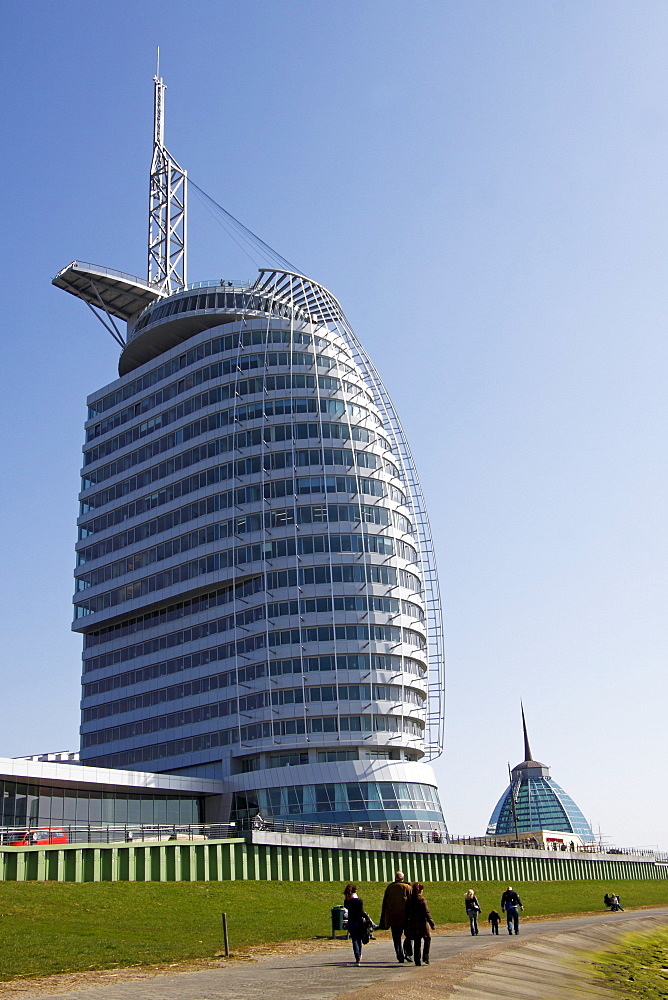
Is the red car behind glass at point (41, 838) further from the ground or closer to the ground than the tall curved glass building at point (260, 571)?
closer to the ground

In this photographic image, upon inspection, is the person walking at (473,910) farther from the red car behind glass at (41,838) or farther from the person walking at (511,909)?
the red car behind glass at (41,838)

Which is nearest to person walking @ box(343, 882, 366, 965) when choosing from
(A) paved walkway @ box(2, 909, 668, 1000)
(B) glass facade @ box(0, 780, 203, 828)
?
(A) paved walkway @ box(2, 909, 668, 1000)

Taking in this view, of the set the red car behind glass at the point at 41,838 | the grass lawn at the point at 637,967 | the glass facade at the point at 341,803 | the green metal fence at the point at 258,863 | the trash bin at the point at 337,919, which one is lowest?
the grass lawn at the point at 637,967

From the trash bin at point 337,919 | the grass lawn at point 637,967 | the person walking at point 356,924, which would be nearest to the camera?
the person walking at point 356,924

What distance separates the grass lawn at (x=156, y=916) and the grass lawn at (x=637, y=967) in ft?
31.3

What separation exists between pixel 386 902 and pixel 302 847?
132 feet

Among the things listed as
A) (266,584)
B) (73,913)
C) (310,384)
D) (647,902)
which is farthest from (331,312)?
(73,913)

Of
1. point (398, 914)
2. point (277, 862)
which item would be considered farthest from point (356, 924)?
point (277, 862)

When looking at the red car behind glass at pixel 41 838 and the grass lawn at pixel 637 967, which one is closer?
the grass lawn at pixel 637 967

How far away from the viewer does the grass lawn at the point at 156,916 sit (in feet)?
90.0

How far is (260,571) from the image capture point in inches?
3445

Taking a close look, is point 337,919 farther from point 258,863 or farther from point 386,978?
point 258,863

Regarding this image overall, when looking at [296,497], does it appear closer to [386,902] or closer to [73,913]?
[73,913]

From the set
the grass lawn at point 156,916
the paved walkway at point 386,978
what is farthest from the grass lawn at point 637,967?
the grass lawn at point 156,916
